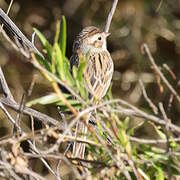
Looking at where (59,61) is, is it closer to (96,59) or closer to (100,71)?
(100,71)

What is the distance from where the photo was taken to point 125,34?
5551 millimetres

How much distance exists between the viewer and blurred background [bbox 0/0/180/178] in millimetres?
5453

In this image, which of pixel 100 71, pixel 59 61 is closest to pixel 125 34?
pixel 100 71

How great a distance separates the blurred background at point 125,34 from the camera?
5453mm

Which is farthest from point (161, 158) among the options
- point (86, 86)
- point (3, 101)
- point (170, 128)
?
point (3, 101)

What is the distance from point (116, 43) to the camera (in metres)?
5.66

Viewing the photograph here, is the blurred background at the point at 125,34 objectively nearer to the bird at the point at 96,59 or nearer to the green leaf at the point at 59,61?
the bird at the point at 96,59

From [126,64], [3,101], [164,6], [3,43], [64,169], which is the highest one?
[3,101]

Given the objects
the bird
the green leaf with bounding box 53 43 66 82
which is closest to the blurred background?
the bird

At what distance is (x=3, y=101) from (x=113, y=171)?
71 cm

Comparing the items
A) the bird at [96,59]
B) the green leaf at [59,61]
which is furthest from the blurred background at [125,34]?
the green leaf at [59,61]

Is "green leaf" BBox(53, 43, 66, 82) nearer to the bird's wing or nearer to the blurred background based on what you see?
the bird's wing

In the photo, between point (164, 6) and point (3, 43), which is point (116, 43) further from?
point (3, 43)

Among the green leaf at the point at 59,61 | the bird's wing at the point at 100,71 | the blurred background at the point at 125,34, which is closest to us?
the green leaf at the point at 59,61
